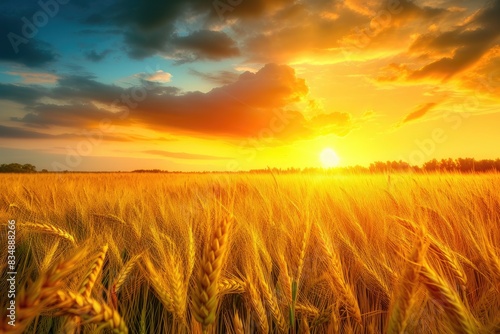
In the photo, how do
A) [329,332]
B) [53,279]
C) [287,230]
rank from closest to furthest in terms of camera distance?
1. [53,279]
2. [329,332]
3. [287,230]

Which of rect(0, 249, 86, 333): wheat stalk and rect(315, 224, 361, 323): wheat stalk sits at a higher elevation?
rect(0, 249, 86, 333): wheat stalk

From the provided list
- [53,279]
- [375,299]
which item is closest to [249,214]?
[375,299]

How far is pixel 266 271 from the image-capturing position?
5.25ft

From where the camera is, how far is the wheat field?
2.58 feet

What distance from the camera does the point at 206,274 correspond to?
79 centimetres

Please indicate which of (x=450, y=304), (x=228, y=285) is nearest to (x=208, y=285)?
(x=228, y=285)

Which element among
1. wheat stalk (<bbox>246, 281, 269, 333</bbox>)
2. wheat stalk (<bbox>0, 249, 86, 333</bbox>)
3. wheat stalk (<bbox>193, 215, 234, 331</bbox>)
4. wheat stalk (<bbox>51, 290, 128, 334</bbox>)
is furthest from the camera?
wheat stalk (<bbox>246, 281, 269, 333</bbox>)

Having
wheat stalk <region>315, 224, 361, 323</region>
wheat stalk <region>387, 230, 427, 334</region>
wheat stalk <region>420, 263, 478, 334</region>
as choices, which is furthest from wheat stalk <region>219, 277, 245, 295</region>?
wheat stalk <region>420, 263, 478, 334</region>

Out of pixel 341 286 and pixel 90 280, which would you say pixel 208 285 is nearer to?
pixel 90 280

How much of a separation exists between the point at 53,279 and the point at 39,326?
1.07 meters

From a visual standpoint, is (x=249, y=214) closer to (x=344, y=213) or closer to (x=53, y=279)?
(x=344, y=213)

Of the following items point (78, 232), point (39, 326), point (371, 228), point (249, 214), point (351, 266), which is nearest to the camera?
point (39, 326)

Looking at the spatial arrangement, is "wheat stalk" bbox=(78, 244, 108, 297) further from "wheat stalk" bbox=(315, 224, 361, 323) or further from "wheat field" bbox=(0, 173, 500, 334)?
"wheat stalk" bbox=(315, 224, 361, 323)

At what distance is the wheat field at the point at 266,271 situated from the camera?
0.79m
